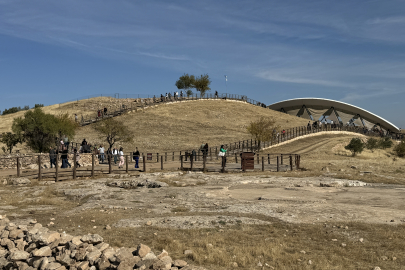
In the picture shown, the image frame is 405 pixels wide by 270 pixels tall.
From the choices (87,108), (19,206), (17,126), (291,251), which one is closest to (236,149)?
(17,126)

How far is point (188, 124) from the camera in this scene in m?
67.2

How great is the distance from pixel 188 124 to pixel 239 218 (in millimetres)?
55858

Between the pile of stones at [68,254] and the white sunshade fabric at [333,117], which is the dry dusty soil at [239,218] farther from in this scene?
the white sunshade fabric at [333,117]

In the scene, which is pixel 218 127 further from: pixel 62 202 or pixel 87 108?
pixel 62 202

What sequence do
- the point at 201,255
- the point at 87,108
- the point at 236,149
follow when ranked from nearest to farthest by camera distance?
1. the point at 201,255
2. the point at 236,149
3. the point at 87,108

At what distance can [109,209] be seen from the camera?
13227 mm

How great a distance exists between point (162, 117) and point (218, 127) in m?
11.0

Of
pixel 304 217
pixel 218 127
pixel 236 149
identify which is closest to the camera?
pixel 304 217

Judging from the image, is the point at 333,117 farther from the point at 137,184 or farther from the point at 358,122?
the point at 137,184

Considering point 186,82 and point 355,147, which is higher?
point 186,82

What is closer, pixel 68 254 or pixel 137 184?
pixel 68 254

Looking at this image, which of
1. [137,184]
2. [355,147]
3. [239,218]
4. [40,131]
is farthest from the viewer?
[355,147]

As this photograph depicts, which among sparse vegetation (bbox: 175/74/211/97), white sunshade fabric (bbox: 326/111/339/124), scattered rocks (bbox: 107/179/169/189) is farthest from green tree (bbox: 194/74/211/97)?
scattered rocks (bbox: 107/179/169/189)

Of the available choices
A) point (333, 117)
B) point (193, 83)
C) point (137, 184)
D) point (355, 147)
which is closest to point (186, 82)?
point (193, 83)
